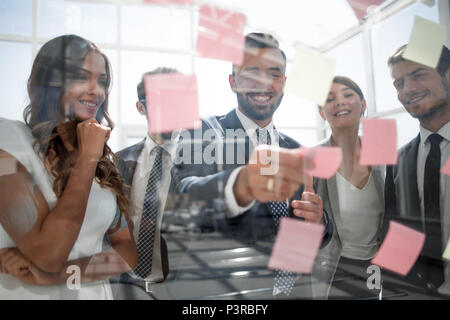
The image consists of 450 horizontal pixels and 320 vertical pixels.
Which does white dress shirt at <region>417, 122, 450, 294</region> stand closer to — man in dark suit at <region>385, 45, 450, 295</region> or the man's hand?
man in dark suit at <region>385, 45, 450, 295</region>

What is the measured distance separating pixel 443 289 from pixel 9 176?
4.58 feet

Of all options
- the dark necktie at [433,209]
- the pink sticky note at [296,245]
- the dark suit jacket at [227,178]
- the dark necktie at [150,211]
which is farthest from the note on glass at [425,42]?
the dark necktie at [150,211]

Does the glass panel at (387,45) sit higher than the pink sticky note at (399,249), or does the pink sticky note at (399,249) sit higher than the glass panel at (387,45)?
the glass panel at (387,45)

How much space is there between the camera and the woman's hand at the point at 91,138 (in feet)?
2.64

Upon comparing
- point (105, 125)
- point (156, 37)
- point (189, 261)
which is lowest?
point (189, 261)

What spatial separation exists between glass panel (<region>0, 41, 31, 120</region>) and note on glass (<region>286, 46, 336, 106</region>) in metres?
0.72

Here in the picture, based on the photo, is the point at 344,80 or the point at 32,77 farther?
the point at 344,80

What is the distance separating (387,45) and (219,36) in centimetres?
58

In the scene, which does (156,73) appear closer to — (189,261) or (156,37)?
(156,37)

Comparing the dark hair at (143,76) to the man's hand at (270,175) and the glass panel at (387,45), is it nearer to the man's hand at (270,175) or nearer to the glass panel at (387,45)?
the man's hand at (270,175)

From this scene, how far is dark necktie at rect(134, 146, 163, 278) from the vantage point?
2.82 ft

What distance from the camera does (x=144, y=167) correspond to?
0.86 metres

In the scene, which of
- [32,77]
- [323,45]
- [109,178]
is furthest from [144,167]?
[323,45]

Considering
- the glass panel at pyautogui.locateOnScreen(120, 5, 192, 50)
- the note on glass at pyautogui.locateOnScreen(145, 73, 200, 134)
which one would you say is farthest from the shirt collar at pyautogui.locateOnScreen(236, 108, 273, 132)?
the glass panel at pyautogui.locateOnScreen(120, 5, 192, 50)
